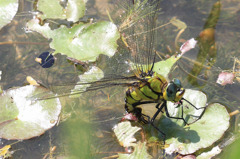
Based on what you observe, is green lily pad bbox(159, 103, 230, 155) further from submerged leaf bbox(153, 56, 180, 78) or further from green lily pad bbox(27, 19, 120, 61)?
green lily pad bbox(27, 19, 120, 61)

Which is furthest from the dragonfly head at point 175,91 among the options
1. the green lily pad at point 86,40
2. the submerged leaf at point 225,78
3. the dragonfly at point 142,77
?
the green lily pad at point 86,40

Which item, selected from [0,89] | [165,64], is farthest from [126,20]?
[0,89]

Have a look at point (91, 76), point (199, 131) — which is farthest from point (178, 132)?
point (91, 76)

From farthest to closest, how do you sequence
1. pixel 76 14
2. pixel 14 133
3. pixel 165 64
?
pixel 76 14
pixel 165 64
pixel 14 133

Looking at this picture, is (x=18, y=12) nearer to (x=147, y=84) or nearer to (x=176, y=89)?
(x=147, y=84)

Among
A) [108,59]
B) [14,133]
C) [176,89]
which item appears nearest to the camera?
[176,89]

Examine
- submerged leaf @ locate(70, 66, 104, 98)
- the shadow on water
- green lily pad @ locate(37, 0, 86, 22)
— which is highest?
green lily pad @ locate(37, 0, 86, 22)

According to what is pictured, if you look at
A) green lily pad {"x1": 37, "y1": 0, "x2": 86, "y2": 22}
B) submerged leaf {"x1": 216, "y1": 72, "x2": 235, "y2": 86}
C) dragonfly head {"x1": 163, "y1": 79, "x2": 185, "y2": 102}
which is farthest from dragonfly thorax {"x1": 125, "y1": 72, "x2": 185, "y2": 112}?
green lily pad {"x1": 37, "y1": 0, "x2": 86, "y2": 22}
